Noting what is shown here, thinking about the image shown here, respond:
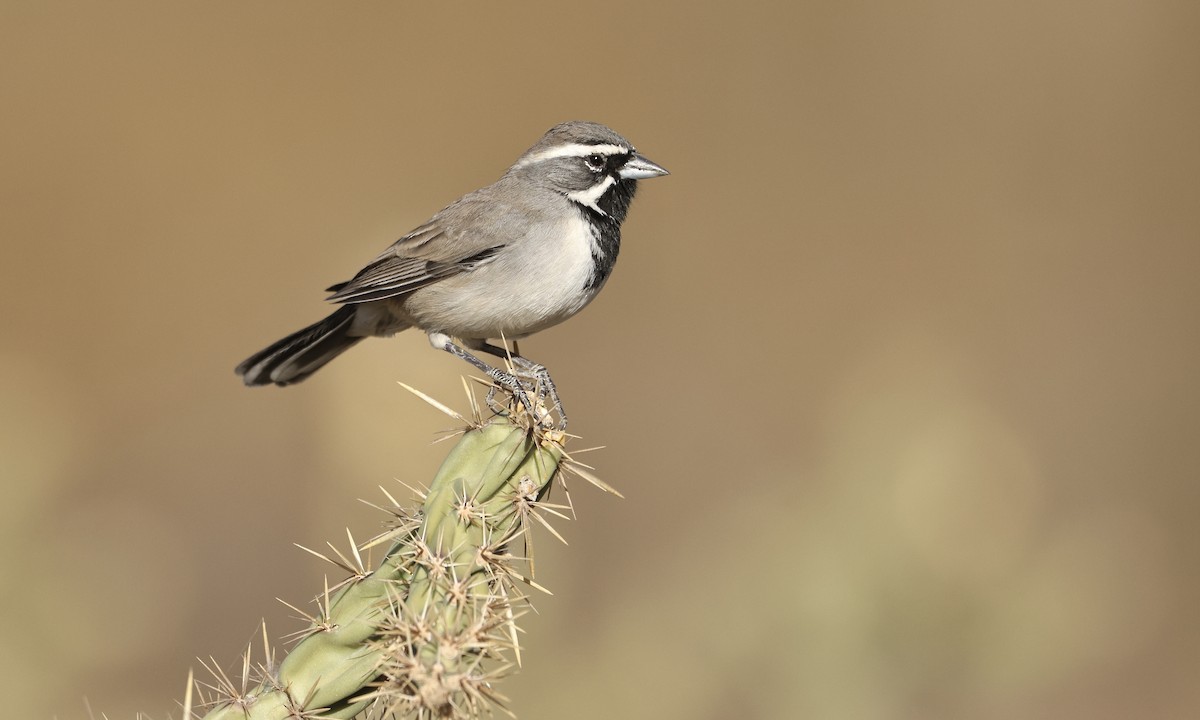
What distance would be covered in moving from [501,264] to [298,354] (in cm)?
116

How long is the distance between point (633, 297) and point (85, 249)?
6.19m

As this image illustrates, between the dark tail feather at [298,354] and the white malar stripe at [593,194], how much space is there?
1.27m

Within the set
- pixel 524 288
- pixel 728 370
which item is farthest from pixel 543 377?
pixel 728 370

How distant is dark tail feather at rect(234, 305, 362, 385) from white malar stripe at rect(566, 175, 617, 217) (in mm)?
1275

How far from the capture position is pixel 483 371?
580cm

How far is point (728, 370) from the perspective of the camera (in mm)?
13664

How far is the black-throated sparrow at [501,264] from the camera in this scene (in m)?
5.54

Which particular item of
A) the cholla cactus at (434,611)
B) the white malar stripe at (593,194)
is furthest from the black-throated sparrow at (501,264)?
the cholla cactus at (434,611)

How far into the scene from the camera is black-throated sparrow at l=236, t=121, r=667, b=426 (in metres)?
5.54

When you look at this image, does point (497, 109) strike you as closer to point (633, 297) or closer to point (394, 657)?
point (633, 297)

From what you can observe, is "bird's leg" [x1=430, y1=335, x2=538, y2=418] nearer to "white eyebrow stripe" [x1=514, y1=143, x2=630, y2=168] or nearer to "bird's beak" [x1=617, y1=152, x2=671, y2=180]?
"white eyebrow stripe" [x1=514, y1=143, x2=630, y2=168]

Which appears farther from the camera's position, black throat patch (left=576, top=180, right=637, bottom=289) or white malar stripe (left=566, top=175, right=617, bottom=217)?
white malar stripe (left=566, top=175, right=617, bottom=217)

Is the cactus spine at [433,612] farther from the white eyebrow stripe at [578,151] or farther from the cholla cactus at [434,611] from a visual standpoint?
the white eyebrow stripe at [578,151]

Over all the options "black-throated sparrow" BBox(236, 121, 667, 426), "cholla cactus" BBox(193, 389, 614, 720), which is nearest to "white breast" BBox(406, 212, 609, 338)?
"black-throated sparrow" BBox(236, 121, 667, 426)
